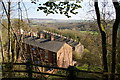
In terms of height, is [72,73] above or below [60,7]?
below

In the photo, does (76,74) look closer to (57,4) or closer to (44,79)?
(44,79)

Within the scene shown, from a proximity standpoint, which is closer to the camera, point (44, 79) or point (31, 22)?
point (44, 79)

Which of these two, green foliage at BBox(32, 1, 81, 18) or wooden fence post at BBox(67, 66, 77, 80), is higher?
green foliage at BBox(32, 1, 81, 18)

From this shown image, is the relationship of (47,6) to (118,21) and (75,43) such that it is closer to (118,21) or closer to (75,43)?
(118,21)

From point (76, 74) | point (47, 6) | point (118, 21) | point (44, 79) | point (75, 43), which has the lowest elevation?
point (75, 43)

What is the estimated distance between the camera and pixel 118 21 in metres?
3.68

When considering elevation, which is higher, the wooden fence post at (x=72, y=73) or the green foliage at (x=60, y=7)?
the green foliage at (x=60, y=7)

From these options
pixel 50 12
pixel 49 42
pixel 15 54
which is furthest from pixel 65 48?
pixel 50 12

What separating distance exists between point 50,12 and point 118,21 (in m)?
2.02

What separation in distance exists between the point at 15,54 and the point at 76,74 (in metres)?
2.80

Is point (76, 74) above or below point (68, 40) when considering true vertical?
above

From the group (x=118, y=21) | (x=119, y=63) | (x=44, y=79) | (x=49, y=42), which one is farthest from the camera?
(x=49, y=42)

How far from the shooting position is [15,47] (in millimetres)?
5258

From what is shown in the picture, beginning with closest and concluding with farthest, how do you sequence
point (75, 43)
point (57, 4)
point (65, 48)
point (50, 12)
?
point (57, 4), point (50, 12), point (65, 48), point (75, 43)
